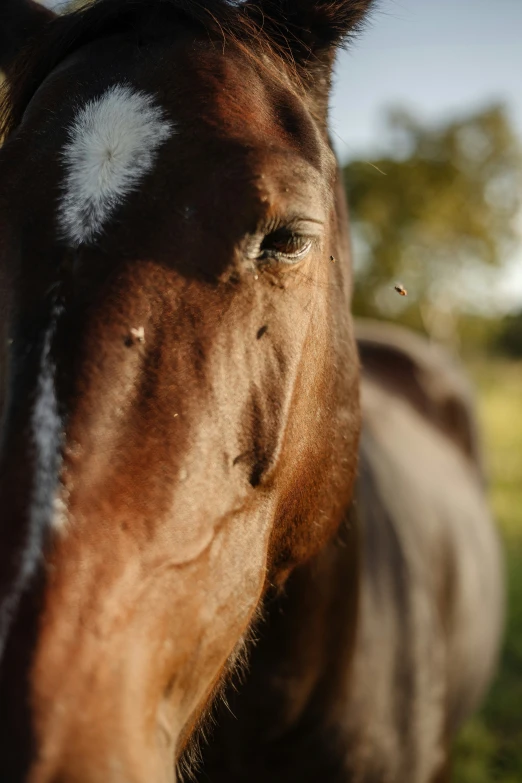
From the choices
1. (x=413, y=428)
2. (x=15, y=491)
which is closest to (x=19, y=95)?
(x=15, y=491)

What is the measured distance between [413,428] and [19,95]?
373 centimetres

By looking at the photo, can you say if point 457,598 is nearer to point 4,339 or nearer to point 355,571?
point 355,571

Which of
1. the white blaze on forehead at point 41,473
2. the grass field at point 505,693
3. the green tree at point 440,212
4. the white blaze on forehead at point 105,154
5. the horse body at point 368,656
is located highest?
the white blaze on forehead at point 105,154

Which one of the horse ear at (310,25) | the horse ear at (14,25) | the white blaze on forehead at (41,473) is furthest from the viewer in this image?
the horse ear at (14,25)

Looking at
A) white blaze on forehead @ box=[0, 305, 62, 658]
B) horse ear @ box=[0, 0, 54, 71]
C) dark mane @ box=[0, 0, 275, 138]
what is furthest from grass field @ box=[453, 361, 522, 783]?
horse ear @ box=[0, 0, 54, 71]

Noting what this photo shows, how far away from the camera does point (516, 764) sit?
168 inches

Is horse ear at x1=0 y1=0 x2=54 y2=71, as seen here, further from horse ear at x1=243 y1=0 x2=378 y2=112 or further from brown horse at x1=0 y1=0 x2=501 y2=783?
horse ear at x1=243 y1=0 x2=378 y2=112

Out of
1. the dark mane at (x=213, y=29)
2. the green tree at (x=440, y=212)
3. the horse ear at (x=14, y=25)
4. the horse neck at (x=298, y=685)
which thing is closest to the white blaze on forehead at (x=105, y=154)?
the dark mane at (x=213, y=29)

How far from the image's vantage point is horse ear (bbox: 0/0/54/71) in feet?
6.70

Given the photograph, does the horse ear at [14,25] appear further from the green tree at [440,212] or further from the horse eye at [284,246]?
the green tree at [440,212]

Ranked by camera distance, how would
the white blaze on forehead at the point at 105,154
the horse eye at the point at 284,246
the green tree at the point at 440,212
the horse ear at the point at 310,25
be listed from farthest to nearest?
the green tree at the point at 440,212, the horse ear at the point at 310,25, the horse eye at the point at 284,246, the white blaze on forehead at the point at 105,154

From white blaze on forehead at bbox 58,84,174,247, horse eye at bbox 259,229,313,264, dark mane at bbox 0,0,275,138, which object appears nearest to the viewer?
white blaze on forehead at bbox 58,84,174,247

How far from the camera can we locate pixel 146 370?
1208 millimetres

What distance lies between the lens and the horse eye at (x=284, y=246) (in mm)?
1396
